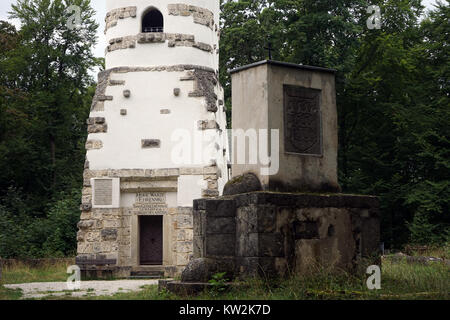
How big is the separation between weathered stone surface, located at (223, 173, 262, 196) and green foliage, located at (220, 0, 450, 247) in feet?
44.5

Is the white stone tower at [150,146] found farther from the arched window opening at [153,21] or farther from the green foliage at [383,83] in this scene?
the green foliage at [383,83]

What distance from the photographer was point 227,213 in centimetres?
884

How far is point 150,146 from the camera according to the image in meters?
17.4

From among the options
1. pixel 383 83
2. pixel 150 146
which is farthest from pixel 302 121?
pixel 383 83

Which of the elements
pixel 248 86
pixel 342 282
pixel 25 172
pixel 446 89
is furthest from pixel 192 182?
pixel 25 172

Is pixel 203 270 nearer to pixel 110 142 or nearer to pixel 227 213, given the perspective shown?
pixel 227 213

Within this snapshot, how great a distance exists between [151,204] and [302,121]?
9082mm

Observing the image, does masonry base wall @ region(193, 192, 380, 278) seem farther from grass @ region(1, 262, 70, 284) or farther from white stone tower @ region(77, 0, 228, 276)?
white stone tower @ region(77, 0, 228, 276)

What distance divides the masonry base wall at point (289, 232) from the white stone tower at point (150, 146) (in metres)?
7.96

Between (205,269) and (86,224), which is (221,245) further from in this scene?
(86,224)

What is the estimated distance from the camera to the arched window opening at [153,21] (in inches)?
730

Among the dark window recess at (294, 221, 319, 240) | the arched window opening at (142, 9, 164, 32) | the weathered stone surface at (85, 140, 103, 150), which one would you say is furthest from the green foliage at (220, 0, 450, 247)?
the dark window recess at (294, 221, 319, 240)

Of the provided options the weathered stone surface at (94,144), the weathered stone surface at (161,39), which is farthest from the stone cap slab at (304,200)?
the weathered stone surface at (161,39)

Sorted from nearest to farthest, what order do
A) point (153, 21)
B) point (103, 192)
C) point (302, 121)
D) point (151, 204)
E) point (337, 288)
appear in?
point (337, 288) < point (302, 121) < point (103, 192) < point (151, 204) < point (153, 21)
